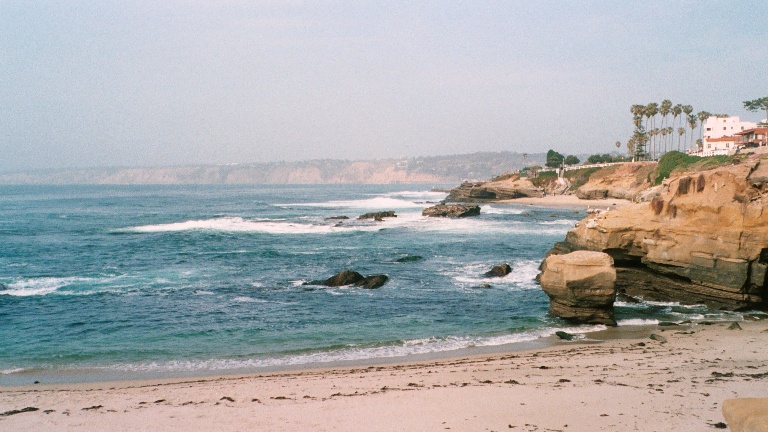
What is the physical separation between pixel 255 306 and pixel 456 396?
11.4 metres

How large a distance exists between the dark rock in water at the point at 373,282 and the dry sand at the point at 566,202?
44394 millimetres

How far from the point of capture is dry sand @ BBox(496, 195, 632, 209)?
65425 mm

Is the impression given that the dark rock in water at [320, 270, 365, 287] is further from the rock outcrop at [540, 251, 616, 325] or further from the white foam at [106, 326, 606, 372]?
the rock outcrop at [540, 251, 616, 325]

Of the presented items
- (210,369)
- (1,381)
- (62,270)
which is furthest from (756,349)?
(62,270)

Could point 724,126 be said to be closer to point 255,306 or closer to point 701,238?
point 701,238

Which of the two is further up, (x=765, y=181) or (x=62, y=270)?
(x=765, y=181)

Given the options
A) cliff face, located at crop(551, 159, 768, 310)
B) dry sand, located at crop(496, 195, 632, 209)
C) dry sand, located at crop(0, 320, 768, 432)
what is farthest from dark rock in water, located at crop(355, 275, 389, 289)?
dry sand, located at crop(496, 195, 632, 209)

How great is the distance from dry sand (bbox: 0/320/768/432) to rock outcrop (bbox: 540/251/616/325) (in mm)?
2306

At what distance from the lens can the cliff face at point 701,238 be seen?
1648 centimetres

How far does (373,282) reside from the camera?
77.8 ft

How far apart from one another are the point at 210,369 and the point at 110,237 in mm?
34246

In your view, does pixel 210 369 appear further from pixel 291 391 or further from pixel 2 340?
pixel 2 340

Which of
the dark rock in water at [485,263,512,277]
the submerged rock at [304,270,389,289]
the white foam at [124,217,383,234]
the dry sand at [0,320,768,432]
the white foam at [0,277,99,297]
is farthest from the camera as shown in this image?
the white foam at [124,217,383,234]

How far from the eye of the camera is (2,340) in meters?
16.5
